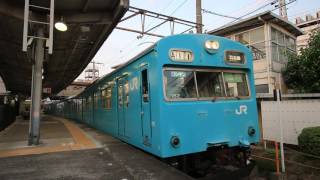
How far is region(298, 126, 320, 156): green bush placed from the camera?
7.55 meters

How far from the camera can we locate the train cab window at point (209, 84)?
215 inches

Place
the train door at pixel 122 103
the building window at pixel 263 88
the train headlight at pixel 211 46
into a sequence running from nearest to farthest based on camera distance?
the train headlight at pixel 211 46, the train door at pixel 122 103, the building window at pixel 263 88

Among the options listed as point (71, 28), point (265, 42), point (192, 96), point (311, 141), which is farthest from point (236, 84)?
point (265, 42)

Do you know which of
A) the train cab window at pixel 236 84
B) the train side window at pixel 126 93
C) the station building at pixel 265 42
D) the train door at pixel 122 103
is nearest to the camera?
the train cab window at pixel 236 84

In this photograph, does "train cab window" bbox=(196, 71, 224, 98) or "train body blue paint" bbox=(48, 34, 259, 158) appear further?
"train cab window" bbox=(196, 71, 224, 98)

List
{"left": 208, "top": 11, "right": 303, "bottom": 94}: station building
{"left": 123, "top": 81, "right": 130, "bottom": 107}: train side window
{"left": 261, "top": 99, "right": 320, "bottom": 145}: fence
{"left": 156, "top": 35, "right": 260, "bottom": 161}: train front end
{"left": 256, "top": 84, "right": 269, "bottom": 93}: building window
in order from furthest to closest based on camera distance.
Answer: {"left": 256, "top": 84, "right": 269, "bottom": 93}: building window
{"left": 208, "top": 11, "right": 303, "bottom": 94}: station building
{"left": 261, "top": 99, "right": 320, "bottom": 145}: fence
{"left": 123, "top": 81, "right": 130, "bottom": 107}: train side window
{"left": 156, "top": 35, "right": 260, "bottom": 161}: train front end

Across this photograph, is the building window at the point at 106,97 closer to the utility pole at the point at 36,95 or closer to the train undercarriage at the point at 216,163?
the utility pole at the point at 36,95

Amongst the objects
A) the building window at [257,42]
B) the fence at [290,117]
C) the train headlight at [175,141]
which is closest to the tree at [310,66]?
the building window at [257,42]

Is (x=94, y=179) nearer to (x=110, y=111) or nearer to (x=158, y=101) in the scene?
(x=158, y=101)

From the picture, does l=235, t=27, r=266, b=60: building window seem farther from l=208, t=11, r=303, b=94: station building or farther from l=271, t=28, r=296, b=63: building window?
l=271, t=28, r=296, b=63: building window

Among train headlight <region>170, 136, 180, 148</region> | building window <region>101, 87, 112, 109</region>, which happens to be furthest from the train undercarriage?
building window <region>101, 87, 112, 109</region>

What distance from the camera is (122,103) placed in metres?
7.41

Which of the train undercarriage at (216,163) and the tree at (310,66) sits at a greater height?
the tree at (310,66)

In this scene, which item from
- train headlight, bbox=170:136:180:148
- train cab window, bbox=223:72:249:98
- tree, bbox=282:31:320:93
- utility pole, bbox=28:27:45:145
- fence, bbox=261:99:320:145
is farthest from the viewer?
tree, bbox=282:31:320:93
